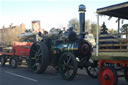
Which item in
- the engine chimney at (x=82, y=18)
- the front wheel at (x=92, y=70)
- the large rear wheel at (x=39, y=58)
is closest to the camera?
the front wheel at (x=92, y=70)

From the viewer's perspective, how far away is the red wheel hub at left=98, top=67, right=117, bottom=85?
20.8 feet

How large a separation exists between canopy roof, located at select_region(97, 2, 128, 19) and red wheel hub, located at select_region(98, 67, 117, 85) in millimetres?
1956

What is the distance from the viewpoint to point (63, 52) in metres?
9.66

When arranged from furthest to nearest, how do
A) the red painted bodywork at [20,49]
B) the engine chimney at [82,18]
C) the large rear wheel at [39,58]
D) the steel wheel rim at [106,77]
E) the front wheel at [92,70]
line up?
the red painted bodywork at [20,49] → the large rear wheel at [39,58] → the engine chimney at [82,18] → the front wheel at [92,70] → the steel wheel rim at [106,77]

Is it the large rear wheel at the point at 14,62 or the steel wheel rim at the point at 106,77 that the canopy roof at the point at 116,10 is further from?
the large rear wheel at the point at 14,62

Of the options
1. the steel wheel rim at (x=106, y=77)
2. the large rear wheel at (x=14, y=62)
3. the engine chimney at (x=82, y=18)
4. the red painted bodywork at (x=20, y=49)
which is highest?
the engine chimney at (x=82, y=18)

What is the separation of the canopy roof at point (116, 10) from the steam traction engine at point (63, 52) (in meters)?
1.89

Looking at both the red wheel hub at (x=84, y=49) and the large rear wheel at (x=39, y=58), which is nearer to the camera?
the red wheel hub at (x=84, y=49)

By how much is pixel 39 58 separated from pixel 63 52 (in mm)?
1474

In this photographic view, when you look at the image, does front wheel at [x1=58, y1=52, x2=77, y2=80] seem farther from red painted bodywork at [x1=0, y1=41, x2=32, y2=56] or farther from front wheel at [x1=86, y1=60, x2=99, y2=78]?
red painted bodywork at [x1=0, y1=41, x2=32, y2=56]

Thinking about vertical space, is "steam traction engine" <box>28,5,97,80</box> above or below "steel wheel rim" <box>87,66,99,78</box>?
above

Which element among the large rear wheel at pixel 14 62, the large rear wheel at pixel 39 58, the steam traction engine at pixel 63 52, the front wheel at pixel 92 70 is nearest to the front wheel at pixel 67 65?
the steam traction engine at pixel 63 52

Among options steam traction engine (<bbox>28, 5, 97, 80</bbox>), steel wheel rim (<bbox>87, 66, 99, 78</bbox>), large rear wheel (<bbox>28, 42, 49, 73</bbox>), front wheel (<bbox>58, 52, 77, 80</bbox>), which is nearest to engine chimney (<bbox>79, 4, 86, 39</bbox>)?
steam traction engine (<bbox>28, 5, 97, 80</bbox>)

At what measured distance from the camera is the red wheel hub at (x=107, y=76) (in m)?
6.35
